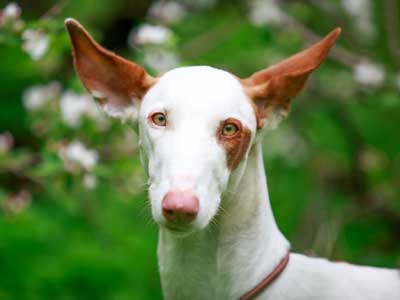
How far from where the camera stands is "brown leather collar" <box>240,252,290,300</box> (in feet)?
11.8

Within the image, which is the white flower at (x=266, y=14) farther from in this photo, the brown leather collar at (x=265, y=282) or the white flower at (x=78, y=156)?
the brown leather collar at (x=265, y=282)

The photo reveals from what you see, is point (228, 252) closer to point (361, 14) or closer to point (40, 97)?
point (40, 97)

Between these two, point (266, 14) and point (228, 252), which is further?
point (266, 14)

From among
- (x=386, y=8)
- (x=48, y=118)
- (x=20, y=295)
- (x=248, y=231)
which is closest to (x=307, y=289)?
(x=248, y=231)

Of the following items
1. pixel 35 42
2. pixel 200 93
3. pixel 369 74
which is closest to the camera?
pixel 200 93

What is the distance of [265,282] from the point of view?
3633 mm

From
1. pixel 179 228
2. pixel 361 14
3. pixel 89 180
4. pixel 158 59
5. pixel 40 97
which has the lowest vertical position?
pixel 361 14

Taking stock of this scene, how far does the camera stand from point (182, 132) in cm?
324

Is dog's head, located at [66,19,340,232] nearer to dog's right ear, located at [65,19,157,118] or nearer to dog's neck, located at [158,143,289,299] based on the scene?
dog's right ear, located at [65,19,157,118]

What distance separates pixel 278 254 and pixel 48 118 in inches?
111

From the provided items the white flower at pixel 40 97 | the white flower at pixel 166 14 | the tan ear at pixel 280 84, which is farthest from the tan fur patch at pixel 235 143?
the white flower at pixel 166 14

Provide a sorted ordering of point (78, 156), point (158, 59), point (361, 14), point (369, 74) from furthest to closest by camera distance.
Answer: point (361, 14) → point (369, 74) → point (158, 59) → point (78, 156)

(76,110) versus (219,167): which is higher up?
(219,167)

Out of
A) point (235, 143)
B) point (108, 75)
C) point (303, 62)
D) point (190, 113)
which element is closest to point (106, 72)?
point (108, 75)
